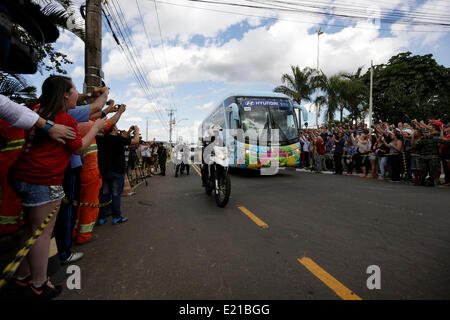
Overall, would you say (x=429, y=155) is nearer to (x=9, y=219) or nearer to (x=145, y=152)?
(x=9, y=219)

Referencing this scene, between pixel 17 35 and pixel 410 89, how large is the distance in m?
33.2

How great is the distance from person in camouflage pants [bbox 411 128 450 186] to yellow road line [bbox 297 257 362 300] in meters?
8.31

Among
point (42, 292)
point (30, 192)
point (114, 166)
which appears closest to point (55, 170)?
point (30, 192)

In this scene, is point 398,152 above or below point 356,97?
below

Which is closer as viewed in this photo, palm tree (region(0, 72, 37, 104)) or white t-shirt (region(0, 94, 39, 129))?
white t-shirt (region(0, 94, 39, 129))

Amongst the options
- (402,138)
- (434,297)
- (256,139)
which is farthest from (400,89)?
(434,297)

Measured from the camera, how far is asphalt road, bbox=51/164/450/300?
2.46 meters

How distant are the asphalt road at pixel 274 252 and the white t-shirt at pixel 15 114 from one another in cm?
161

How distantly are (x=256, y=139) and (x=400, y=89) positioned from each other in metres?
23.9

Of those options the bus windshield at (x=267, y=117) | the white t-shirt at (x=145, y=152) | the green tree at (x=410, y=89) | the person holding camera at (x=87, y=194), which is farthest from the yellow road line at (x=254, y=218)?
the green tree at (x=410, y=89)

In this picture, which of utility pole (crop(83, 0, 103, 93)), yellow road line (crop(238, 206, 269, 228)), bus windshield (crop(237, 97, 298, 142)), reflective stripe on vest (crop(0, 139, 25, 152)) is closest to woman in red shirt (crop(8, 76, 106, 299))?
reflective stripe on vest (crop(0, 139, 25, 152))

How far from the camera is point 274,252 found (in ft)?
10.9

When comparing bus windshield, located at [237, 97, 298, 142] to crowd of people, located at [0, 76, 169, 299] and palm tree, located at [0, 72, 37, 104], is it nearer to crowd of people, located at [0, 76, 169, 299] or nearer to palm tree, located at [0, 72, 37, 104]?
palm tree, located at [0, 72, 37, 104]
